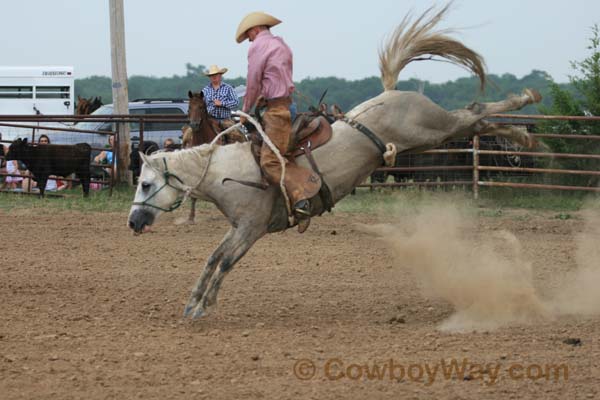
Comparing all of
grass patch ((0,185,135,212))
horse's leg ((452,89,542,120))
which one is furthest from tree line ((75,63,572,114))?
grass patch ((0,185,135,212))

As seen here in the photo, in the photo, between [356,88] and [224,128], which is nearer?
[224,128]

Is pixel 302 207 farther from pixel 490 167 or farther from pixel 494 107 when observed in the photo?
pixel 490 167

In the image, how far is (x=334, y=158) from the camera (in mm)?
7117

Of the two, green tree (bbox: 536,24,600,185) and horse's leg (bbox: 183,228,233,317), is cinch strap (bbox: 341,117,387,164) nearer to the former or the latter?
horse's leg (bbox: 183,228,233,317)

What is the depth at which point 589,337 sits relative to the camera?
5.98 metres

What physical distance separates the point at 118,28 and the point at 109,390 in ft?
42.3

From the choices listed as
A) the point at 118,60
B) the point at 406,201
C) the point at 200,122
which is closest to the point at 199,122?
the point at 200,122

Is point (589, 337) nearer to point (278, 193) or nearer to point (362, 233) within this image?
point (278, 193)

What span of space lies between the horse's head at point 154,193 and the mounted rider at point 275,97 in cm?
70

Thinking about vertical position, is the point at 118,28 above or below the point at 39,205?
above

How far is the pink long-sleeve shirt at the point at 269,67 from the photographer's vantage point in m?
6.78

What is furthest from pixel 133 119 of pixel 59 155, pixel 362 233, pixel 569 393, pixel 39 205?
pixel 569 393

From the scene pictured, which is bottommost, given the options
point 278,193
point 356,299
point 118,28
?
point 356,299

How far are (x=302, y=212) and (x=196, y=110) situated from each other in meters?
4.86
